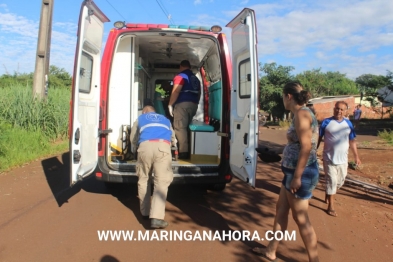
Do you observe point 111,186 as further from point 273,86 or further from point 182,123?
point 273,86

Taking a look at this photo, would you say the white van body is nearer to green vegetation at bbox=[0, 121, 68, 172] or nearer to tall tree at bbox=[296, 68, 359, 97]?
green vegetation at bbox=[0, 121, 68, 172]

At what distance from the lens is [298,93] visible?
333 cm

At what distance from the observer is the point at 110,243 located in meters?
3.91

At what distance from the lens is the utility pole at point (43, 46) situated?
34.3 feet

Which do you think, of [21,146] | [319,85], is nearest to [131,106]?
[21,146]

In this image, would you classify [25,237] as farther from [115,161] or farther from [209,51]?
[209,51]

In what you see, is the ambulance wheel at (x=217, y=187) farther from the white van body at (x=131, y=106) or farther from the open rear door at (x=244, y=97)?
the open rear door at (x=244, y=97)

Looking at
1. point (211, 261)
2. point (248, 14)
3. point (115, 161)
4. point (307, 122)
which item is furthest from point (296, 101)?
point (115, 161)

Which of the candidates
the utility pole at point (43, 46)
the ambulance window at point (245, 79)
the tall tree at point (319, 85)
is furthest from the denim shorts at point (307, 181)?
the tall tree at point (319, 85)

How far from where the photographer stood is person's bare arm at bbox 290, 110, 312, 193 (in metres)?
3.05

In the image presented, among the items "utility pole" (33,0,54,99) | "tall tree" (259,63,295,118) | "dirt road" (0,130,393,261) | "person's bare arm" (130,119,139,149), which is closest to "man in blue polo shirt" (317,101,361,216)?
"dirt road" (0,130,393,261)

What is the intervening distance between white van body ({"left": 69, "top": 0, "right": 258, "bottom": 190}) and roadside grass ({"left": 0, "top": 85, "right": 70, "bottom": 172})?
12.2ft

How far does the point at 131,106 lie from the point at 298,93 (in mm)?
2986

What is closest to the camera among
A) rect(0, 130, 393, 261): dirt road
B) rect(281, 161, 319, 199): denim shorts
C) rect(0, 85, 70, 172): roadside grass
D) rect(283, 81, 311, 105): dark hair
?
rect(281, 161, 319, 199): denim shorts
